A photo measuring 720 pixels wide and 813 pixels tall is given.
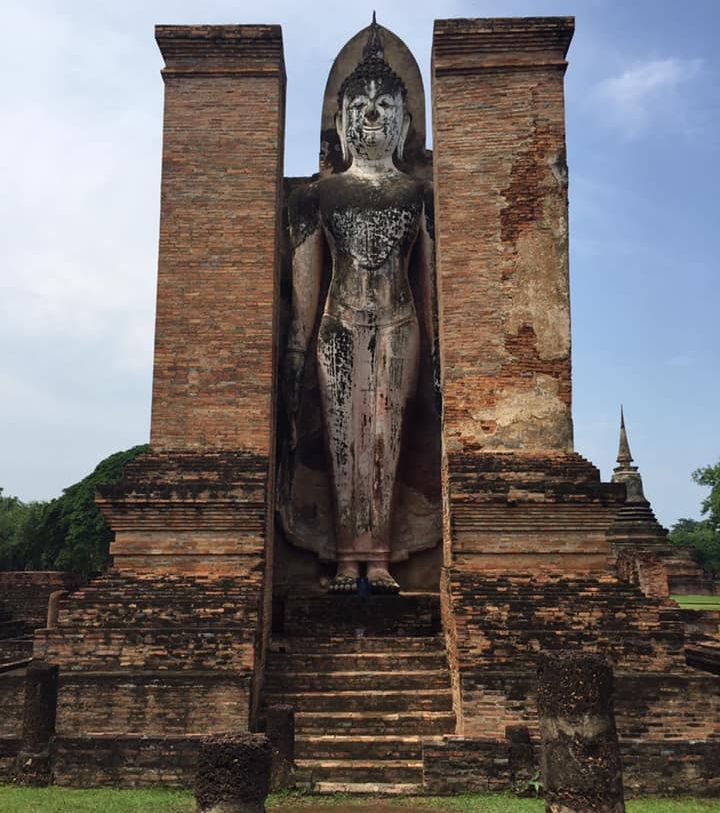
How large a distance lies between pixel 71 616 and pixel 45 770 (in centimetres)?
144

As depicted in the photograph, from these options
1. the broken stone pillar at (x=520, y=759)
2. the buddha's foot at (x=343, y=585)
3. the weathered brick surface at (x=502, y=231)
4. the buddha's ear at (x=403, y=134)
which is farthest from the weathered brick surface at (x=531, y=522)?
the buddha's ear at (x=403, y=134)

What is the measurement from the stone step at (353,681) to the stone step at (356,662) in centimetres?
18

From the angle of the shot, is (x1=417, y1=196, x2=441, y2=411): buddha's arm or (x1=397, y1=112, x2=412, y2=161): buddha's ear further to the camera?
(x1=397, y1=112, x2=412, y2=161): buddha's ear

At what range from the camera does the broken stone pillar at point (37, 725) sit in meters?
7.64

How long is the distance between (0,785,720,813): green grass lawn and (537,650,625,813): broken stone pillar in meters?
1.28

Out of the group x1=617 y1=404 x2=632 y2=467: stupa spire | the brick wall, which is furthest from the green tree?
the brick wall

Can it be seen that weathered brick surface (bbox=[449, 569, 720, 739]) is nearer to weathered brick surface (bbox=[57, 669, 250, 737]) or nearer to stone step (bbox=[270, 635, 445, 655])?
stone step (bbox=[270, 635, 445, 655])

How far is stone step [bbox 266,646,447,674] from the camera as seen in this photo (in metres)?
9.36

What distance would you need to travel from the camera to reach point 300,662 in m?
9.38

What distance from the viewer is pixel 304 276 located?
1159cm

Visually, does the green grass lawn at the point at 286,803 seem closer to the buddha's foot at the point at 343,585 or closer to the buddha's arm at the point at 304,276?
the buddha's foot at the point at 343,585

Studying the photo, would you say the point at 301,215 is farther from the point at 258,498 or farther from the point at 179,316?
the point at 258,498

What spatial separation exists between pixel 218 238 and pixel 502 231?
10.3ft

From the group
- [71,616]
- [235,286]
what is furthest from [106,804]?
[235,286]
